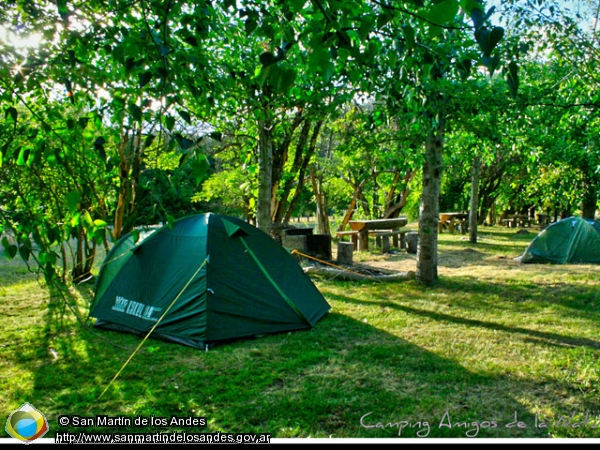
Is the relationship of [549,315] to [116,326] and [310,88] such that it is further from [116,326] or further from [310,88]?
[116,326]

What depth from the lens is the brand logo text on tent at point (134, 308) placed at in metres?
5.19

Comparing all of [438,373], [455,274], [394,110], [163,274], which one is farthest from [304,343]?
[455,274]

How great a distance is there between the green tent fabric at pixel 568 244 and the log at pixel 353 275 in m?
4.81

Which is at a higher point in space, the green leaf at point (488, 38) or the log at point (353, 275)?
the green leaf at point (488, 38)

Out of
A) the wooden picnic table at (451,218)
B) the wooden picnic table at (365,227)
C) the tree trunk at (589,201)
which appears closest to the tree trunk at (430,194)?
the wooden picnic table at (365,227)

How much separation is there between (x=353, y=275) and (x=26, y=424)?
6.44 m

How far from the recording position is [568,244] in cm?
1119

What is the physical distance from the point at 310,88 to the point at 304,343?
3.22 m

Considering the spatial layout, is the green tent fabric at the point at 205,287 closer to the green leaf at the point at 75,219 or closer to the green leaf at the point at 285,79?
Answer: the green leaf at the point at 75,219

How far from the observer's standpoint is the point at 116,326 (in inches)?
214

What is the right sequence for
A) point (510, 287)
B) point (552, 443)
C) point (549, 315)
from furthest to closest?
1. point (510, 287)
2. point (549, 315)
3. point (552, 443)

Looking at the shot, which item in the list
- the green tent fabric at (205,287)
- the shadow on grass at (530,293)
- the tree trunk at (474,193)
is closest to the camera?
the green tent fabric at (205,287)

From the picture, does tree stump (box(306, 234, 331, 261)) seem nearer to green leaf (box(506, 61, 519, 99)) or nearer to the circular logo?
the circular logo

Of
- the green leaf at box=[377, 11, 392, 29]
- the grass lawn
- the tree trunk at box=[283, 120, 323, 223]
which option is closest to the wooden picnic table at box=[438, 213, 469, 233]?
the tree trunk at box=[283, 120, 323, 223]
